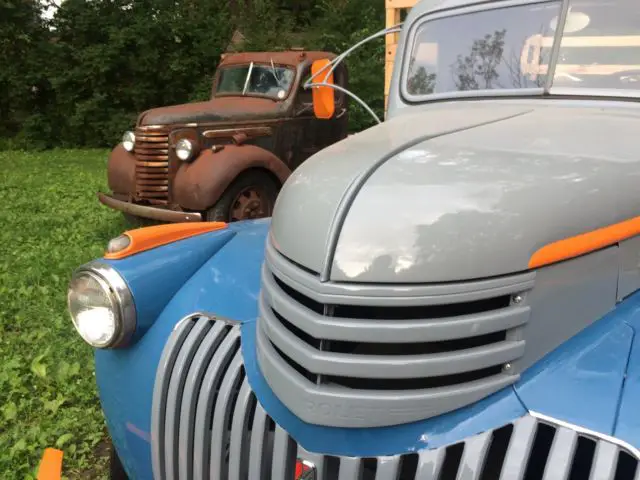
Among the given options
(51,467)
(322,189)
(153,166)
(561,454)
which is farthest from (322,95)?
(153,166)

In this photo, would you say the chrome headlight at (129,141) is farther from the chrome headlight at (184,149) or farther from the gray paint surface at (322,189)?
the gray paint surface at (322,189)

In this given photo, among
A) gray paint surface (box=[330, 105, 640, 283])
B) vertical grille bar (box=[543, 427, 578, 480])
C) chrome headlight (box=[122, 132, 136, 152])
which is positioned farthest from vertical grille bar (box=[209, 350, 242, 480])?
chrome headlight (box=[122, 132, 136, 152])

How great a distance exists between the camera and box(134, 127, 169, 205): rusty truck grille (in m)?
6.48

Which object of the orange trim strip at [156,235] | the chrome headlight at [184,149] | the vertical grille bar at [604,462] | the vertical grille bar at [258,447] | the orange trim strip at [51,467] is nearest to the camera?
the vertical grille bar at [604,462]

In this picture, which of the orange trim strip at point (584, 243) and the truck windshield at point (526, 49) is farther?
the truck windshield at point (526, 49)

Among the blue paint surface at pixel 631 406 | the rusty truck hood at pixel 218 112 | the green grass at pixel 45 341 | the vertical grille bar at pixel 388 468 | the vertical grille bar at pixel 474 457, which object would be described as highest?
the rusty truck hood at pixel 218 112

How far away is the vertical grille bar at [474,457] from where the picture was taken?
3.95ft

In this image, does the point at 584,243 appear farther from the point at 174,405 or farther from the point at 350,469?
the point at 174,405

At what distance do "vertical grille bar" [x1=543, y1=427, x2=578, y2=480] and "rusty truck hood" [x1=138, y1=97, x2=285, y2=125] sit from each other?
597cm

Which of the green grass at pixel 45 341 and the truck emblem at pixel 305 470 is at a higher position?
the truck emblem at pixel 305 470

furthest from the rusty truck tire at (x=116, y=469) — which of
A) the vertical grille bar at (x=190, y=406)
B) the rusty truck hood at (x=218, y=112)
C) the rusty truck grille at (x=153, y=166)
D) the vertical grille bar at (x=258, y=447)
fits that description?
the rusty truck hood at (x=218, y=112)

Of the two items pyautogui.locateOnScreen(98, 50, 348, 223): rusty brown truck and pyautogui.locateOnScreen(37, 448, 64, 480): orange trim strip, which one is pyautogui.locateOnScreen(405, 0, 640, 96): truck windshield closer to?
pyautogui.locateOnScreen(37, 448, 64, 480): orange trim strip

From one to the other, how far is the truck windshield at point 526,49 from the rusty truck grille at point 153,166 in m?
4.04

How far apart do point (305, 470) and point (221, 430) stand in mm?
300
